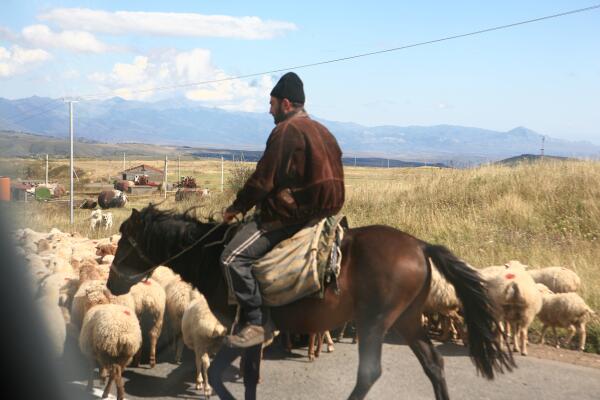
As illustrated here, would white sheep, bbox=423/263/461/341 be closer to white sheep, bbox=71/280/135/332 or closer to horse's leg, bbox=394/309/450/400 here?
horse's leg, bbox=394/309/450/400

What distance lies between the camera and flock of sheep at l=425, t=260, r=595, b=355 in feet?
29.2

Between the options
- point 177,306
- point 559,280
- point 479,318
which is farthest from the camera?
point 559,280

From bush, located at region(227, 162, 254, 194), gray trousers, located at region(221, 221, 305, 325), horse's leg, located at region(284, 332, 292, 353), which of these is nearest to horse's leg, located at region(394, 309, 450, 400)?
gray trousers, located at region(221, 221, 305, 325)

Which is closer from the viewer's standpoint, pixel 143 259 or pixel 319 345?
pixel 143 259

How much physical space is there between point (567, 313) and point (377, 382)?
9.83 ft

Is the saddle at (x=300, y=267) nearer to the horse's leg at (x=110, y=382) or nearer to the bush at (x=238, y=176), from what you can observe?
the horse's leg at (x=110, y=382)

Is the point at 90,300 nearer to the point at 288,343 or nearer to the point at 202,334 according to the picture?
the point at 202,334

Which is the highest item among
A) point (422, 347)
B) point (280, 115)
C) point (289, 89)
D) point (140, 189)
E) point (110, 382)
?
point (289, 89)

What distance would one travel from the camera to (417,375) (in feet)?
26.5

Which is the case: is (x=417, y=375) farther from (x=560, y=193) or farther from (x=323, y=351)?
(x=560, y=193)

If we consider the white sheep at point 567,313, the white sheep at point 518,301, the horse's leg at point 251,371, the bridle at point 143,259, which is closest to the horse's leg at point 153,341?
the bridle at point 143,259

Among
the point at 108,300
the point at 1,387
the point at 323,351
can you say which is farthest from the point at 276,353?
the point at 1,387

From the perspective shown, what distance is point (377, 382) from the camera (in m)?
7.88

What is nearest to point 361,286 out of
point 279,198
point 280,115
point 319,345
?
point 279,198
